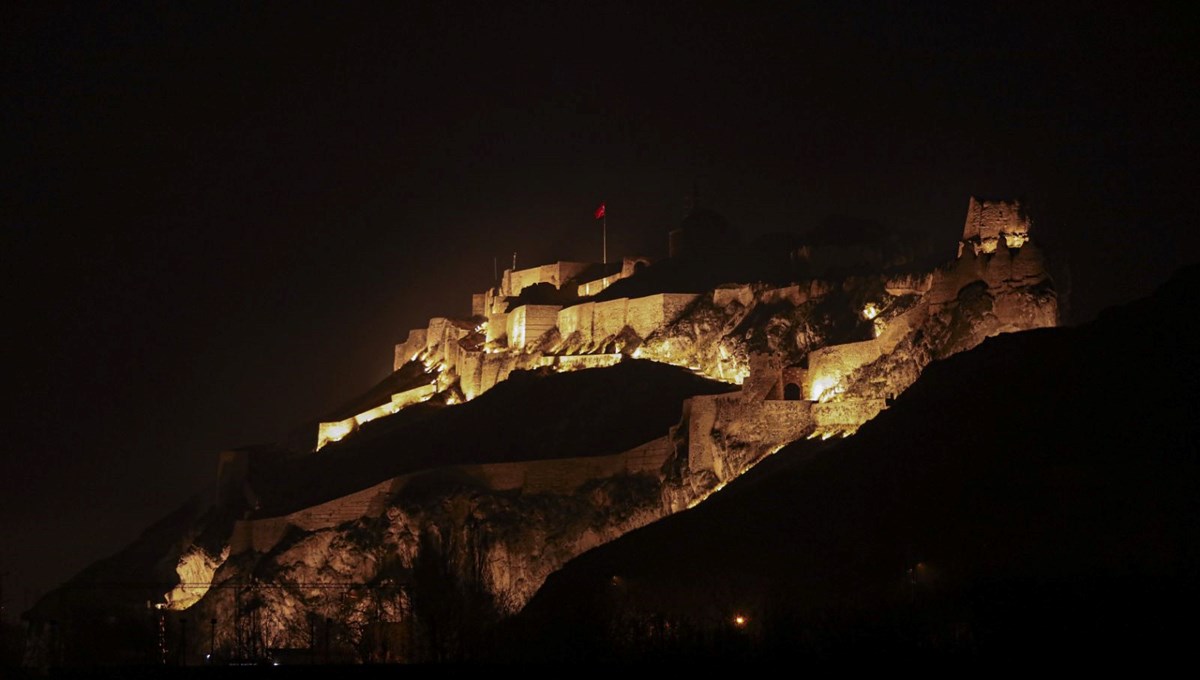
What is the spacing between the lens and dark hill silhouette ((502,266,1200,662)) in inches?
2378

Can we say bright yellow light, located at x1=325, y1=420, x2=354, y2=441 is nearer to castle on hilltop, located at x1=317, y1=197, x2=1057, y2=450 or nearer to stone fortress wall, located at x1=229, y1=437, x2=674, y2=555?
castle on hilltop, located at x1=317, y1=197, x2=1057, y2=450

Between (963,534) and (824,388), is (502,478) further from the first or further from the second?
(963,534)

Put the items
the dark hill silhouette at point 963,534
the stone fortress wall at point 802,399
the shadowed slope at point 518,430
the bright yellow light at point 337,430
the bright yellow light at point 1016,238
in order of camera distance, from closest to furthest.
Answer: the dark hill silhouette at point 963,534
the stone fortress wall at point 802,399
the bright yellow light at point 1016,238
the shadowed slope at point 518,430
the bright yellow light at point 337,430

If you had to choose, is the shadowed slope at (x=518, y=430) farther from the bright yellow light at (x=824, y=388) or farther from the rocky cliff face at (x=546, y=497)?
the bright yellow light at (x=824, y=388)

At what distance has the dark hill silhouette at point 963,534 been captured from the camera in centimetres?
6041

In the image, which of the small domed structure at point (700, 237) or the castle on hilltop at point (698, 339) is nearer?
the castle on hilltop at point (698, 339)

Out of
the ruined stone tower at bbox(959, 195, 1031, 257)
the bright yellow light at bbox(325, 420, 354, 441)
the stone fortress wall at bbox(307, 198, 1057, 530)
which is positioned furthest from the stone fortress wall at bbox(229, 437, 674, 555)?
the bright yellow light at bbox(325, 420, 354, 441)

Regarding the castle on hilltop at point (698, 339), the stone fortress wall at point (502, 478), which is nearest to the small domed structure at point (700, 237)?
the castle on hilltop at point (698, 339)

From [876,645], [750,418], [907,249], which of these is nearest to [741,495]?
[750,418]

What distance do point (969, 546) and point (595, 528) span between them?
90.5ft

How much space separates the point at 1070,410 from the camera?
76000 mm

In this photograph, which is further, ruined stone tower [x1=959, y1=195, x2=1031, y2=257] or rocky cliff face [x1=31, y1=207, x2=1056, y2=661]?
ruined stone tower [x1=959, y1=195, x2=1031, y2=257]

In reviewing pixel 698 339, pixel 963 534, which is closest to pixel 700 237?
pixel 698 339

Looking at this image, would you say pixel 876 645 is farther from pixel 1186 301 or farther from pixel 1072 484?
pixel 1186 301
